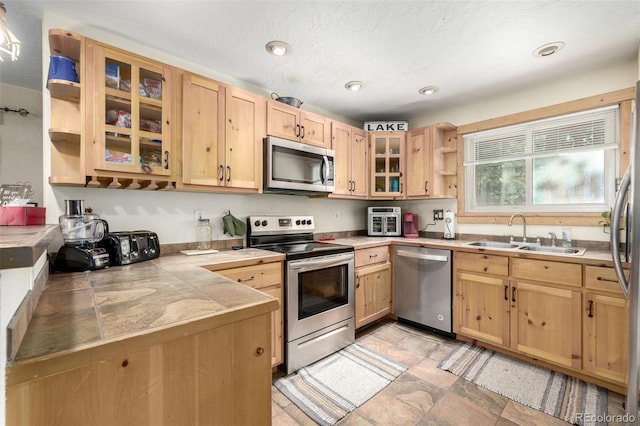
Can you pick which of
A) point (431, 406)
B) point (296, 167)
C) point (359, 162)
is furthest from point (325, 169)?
point (431, 406)

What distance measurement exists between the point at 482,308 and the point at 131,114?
121 inches

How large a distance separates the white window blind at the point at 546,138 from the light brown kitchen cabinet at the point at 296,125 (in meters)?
1.64

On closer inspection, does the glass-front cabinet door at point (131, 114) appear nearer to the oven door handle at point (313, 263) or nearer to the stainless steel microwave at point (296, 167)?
the stainless steel microwave at point (296, 167)

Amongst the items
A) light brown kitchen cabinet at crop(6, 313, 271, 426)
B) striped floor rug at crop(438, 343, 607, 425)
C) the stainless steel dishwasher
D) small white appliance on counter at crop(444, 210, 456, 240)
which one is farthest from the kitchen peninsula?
small white appliance on counter at crop(444, 210, 456, 240)

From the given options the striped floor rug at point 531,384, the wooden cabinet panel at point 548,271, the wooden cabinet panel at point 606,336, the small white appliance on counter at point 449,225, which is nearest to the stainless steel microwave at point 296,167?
the small white appliance on counter at point 449,225

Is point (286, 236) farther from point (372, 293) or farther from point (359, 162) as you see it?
point (359, 162)

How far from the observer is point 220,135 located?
2.10 m

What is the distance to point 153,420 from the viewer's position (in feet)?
2.35

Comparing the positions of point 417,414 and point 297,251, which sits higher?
point 297,251

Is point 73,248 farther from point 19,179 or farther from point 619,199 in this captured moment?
point 619,199

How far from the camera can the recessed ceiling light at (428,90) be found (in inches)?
105

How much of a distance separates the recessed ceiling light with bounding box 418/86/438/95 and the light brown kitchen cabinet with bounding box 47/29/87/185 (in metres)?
2.63

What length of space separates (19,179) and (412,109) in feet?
12.7

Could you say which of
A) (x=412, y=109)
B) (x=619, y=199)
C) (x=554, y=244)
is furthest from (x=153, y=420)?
(x=412, y=109)
